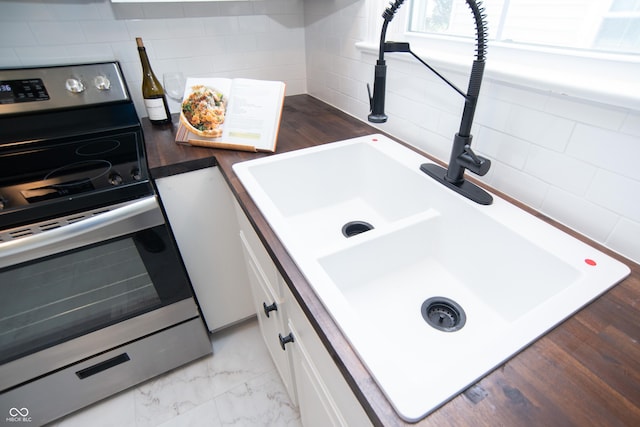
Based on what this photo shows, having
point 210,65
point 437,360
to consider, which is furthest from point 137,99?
point 437,360

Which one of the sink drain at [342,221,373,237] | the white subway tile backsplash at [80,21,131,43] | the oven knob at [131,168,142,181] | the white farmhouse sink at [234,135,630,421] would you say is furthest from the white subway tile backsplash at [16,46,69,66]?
the sink drain at [342,221,373,237]

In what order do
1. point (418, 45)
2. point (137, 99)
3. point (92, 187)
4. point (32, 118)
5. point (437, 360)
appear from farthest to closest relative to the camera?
point (137, 99) → point (32, 118) → point (418, 45) → point (92, 187) → point (437, 360)

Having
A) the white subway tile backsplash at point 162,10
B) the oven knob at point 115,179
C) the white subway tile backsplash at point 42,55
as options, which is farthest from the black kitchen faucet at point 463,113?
the white subway tile backsplash at point 42,55

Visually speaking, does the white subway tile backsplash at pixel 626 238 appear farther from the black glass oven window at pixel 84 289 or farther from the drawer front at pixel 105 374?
the drawer front at pixel 105 374

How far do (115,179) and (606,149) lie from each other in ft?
4.06

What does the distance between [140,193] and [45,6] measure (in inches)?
35.1

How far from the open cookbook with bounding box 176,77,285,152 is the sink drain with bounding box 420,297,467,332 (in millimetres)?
702

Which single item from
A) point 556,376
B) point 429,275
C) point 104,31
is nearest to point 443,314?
point 429,275

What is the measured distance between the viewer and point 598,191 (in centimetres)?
67

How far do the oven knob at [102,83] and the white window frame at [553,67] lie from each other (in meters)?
1.18

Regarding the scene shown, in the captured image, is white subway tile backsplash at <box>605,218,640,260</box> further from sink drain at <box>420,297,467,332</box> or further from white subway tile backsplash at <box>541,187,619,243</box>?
sink drain at <box>420,297,467,332</box>

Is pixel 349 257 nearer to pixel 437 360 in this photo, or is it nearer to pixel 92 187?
pixel 437 360

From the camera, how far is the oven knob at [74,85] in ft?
4.01

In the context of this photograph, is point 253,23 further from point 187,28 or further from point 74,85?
point 74,85
